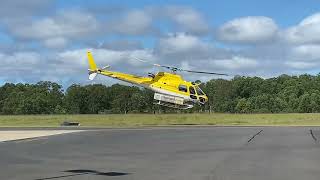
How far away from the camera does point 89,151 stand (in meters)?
21.4

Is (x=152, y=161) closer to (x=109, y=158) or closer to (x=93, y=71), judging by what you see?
(x=109, y=158)

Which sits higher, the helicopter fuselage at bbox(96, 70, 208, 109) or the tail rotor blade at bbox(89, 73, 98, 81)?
the tail rotor blade at bbox(89, 73, 98, 81)

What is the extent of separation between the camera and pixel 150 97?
442ft

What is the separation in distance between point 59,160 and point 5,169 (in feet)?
9.81

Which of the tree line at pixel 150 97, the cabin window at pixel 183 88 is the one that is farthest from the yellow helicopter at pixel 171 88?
the tree line at pixel 150 97

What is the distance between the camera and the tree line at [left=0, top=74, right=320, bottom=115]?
123m

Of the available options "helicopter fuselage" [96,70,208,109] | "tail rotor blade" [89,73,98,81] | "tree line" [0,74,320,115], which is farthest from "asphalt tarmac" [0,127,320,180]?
"tree line" [0,74,320,115]

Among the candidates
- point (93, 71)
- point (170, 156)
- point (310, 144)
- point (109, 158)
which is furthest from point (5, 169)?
point (93, 71)

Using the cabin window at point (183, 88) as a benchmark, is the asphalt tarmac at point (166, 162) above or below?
below

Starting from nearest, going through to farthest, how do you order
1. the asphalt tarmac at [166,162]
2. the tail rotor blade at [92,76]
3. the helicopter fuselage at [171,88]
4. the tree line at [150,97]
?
the asphalt tarmac at [166,162] → the helicopter fuselage at [171,88] → the tail rotor blade at [92,76] → the tree line at [150,97]

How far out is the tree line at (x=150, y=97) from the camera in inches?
4845

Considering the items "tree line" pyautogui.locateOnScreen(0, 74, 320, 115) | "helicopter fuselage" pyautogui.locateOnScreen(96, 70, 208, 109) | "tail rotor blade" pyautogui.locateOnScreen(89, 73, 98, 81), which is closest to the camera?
"helicopter fuselage" pyautogui.locateOnScreen(96, 70, 208, 109)

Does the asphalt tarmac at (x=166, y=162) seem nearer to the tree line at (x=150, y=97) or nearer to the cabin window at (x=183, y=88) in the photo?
the cabin window at (x=183, y=88)

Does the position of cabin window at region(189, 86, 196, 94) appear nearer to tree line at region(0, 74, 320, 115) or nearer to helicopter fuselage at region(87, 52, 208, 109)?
helicopter fuselage at region(87, 52, 208, 109)
